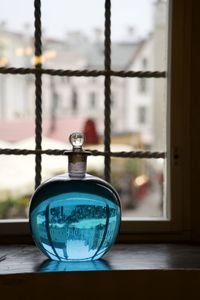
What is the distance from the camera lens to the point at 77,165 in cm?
90

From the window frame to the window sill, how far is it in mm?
160

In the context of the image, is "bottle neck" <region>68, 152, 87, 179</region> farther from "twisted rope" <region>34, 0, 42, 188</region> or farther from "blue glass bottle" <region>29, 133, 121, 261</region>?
"twisted rope" <region>34, 0, 42, 188</region>

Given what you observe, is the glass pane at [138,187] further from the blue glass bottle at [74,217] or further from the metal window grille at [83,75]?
the blue glass bottle at [74,217]

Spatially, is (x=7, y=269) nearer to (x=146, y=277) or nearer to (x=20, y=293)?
(x=20, y=293)

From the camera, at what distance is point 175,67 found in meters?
1.06

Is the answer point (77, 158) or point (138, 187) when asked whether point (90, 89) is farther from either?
point (77, 158)

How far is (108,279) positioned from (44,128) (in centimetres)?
80

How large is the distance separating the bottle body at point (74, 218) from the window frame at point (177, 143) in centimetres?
19

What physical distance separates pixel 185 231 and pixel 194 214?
0.04 meters

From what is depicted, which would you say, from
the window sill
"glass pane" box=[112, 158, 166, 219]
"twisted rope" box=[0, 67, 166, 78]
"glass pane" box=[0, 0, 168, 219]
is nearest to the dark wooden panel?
the window sill

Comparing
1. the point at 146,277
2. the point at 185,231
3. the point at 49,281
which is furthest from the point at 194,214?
the point at 49,281

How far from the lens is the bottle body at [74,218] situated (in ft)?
2.78

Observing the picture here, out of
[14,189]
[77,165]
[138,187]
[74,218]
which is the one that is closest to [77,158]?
[77,165]

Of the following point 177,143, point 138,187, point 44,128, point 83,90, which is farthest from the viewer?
point 138,187
